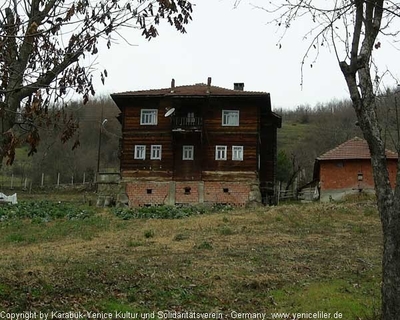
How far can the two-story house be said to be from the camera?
31594 millimetres

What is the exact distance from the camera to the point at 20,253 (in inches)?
516

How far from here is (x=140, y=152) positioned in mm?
32875

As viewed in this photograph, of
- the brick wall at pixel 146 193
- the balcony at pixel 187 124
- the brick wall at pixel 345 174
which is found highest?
the balcony at pixel 187 124

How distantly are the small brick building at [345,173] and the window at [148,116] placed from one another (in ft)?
37.7

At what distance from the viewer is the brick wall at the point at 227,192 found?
3127 cm

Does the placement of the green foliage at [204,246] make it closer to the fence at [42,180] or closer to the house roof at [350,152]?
the house roof at [350,152]

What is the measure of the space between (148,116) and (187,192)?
222 inches

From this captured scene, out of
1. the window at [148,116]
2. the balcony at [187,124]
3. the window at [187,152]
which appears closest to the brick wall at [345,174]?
the window at [187,152]

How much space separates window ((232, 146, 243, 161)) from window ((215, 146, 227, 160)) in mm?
563

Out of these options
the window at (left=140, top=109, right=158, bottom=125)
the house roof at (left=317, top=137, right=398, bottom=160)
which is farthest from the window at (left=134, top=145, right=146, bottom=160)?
the house roof at (left=317, top=137, right=398, bottom=160)

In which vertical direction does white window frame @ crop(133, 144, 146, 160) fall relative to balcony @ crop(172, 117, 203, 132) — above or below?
below

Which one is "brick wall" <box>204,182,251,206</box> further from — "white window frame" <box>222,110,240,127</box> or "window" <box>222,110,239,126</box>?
"window" <box>222,110,239,126</box>

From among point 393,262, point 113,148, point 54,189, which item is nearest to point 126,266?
point 393,262

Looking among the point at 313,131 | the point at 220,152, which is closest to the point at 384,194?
the point at 220,152
